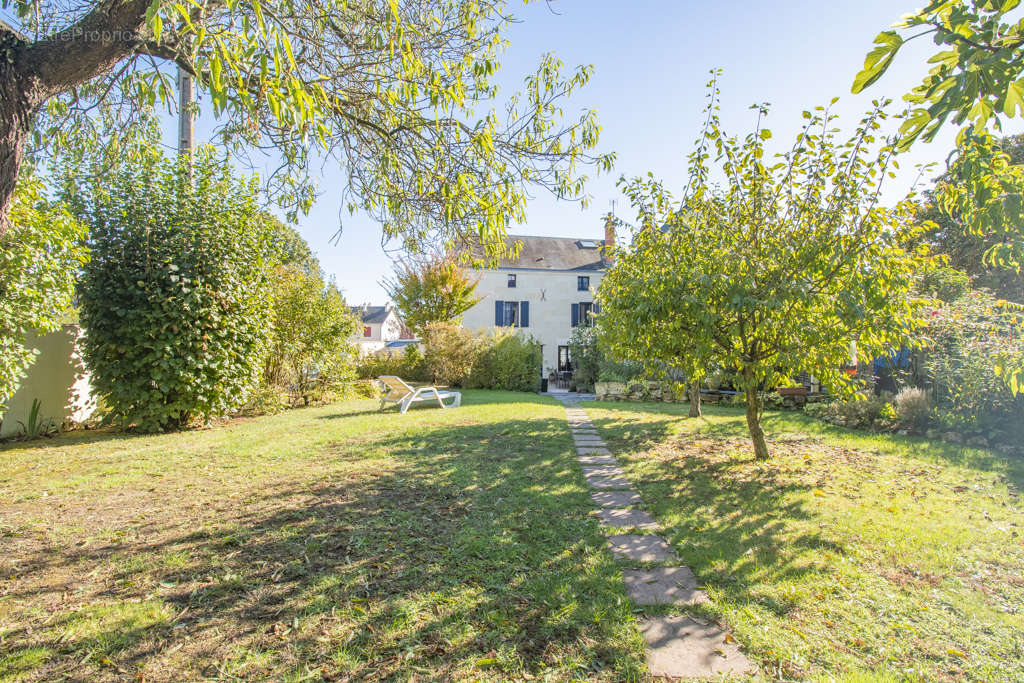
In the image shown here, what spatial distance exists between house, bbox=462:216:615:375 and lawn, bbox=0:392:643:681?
20.0 m

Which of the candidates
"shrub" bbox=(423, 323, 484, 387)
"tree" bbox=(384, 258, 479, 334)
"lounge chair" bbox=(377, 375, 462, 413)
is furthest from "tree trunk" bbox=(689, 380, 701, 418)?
"tree" bbox=(384, 258, 479, 334)

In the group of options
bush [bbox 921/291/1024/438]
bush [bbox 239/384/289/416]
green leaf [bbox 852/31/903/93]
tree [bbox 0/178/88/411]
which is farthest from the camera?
bush [bbox 239/384/289/416]

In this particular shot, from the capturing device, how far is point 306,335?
12070 mm

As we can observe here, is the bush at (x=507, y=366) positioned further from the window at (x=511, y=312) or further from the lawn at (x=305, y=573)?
the lawn at (x=305, y=573)

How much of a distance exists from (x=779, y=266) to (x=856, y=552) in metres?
2.85

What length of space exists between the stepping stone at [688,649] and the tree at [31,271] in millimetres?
7725

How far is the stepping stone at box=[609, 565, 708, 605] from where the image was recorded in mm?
2734

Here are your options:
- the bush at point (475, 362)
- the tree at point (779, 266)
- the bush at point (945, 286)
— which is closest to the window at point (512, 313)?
the bush at point (475, 362)

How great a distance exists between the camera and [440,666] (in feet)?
7.03

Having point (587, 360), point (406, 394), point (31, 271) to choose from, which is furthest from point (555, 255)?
point (31, 271)

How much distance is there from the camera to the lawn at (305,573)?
7.19 feet

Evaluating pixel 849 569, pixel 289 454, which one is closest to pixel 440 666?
pixel 849 569

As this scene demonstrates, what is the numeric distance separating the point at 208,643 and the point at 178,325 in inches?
266

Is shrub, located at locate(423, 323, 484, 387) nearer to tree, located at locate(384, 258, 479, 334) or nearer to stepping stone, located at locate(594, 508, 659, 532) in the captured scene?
tree, located at locate(384, 258, 479, 334)
